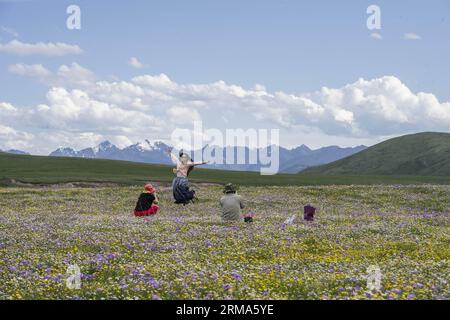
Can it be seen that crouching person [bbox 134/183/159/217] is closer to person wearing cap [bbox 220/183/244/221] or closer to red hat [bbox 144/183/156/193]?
red hat [bbox 144/183/156/193]

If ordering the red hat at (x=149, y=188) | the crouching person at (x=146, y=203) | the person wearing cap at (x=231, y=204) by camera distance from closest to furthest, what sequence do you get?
the person wearing cap at (x=231, y=204)
the red hat at (x=149, y=188)
the crouching person at (x=146, y=203)

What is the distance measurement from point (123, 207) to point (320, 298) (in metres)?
34.1

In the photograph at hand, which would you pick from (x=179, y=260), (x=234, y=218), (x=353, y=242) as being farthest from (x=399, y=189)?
(x=179, y=260)

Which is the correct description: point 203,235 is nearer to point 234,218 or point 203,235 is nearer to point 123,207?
point 234,218

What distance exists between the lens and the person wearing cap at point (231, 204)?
82.2 feet

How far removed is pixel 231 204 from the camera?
82.3ft

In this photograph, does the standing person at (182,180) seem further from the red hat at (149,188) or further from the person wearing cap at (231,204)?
the person wearing cap at (231,204)

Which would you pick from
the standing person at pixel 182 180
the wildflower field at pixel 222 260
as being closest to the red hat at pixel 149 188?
the standing person at pixel 182 180

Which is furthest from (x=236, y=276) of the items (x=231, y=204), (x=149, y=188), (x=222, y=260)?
(x=149, y=188)

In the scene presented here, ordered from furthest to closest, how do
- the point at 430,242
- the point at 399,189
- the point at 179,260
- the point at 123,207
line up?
the point at 399,189, the point at 123,207, the point at 430,242, the point at 179,260

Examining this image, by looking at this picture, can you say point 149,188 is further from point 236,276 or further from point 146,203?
point 236,276

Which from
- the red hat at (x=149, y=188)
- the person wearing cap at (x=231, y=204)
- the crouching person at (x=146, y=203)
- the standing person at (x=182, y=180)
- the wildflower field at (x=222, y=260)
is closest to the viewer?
the wildflower field at (x=222, y=260)

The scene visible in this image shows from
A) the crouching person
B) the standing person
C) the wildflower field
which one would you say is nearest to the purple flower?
the wildflower field
